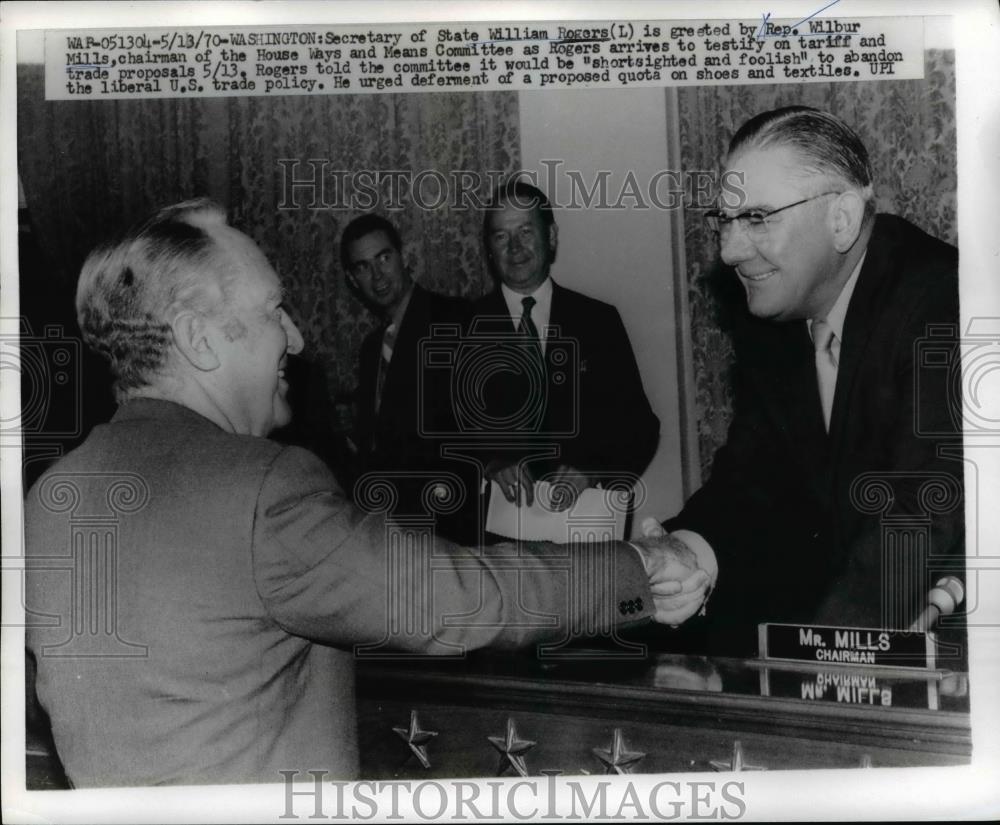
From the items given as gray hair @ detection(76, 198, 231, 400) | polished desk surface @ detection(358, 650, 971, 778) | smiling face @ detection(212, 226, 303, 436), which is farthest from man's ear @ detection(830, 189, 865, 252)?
gray hair @ detection(76, 198, 231, 400)

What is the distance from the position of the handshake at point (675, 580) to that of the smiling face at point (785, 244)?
1.94ft

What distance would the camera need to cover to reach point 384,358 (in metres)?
2.49

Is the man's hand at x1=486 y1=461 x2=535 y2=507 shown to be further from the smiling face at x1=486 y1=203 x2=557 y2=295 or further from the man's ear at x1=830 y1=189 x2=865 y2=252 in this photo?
the man's ear at x1=830 y1=189 x2=865 y2=252

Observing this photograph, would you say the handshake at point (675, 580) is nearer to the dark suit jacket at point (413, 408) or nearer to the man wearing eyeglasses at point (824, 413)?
the man wearing eyeglasses at point (824, 413)

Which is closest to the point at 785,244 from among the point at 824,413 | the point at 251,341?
the point at 824,413

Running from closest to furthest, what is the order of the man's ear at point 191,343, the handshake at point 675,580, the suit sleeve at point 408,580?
the suit sleeve at point 408,580
the man's ear at point 191,343
the handshake at point 675,580

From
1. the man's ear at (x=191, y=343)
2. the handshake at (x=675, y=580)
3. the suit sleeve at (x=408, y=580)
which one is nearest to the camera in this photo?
the suit sleeve at (x=408, y=580)

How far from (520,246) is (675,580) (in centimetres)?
87

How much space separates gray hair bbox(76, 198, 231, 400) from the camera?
2273mm

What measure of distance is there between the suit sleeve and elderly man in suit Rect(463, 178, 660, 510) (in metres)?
0.19

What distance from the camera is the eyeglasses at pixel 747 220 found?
2.45 meters

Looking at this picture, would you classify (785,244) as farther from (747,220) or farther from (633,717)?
(633,717)

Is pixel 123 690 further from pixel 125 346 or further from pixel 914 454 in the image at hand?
pixel 914 454

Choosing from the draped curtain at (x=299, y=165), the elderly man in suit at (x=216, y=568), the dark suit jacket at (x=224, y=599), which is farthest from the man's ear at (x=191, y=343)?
the draped curtain at (x=299, y=165)
